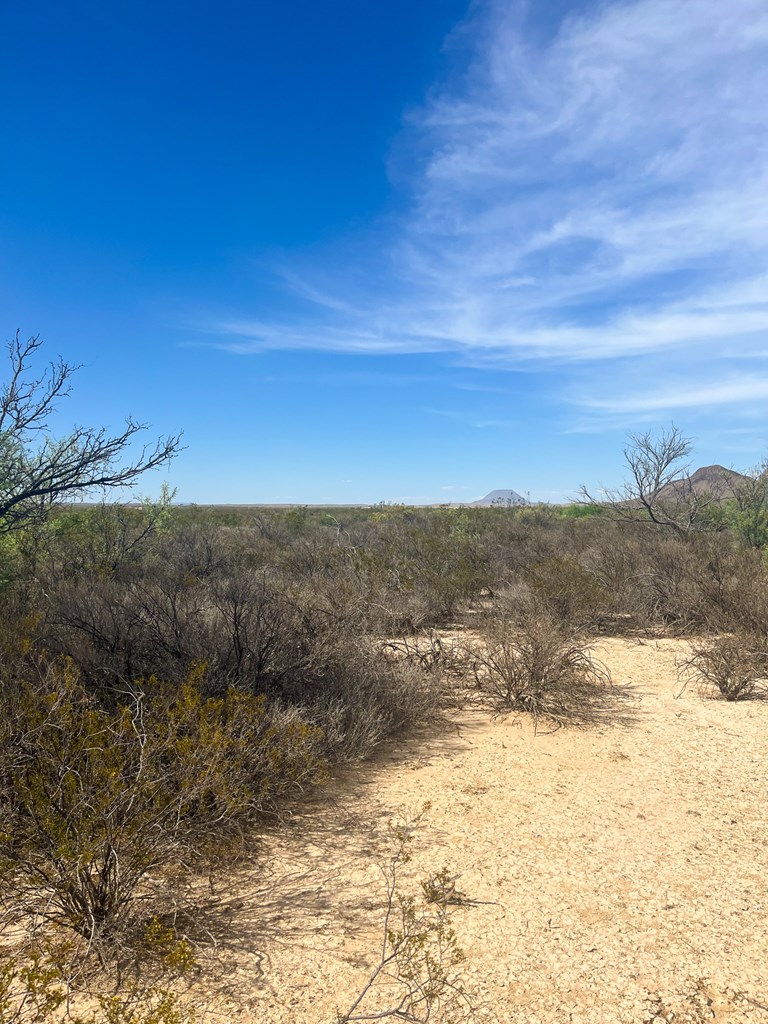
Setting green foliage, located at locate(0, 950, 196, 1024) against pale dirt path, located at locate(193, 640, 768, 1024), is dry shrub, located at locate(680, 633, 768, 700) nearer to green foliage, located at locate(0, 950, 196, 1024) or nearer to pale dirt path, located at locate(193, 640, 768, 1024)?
pale dirt path, located at locate(193, 640, 768, 1024)

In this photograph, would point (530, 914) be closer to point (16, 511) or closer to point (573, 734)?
point (573, 734)

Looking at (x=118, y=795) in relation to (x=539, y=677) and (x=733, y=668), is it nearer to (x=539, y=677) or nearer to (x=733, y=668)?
(x=539, y=677)

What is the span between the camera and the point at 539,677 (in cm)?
695

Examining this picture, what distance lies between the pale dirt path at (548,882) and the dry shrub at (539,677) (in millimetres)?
Result: 775

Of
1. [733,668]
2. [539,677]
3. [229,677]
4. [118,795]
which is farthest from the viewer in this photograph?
[733,668]

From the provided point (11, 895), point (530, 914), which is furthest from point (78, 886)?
point (530, 914)

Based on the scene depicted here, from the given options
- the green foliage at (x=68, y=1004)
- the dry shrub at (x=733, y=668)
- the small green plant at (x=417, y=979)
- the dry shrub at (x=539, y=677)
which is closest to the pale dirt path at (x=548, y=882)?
the small green plant at (x=417, y=979)

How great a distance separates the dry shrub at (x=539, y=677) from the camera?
6789mm

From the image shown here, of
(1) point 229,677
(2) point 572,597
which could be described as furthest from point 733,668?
(1) point 229,677

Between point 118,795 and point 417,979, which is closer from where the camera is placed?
point 417,979

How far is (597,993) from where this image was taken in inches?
108

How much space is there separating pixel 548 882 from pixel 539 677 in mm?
3446

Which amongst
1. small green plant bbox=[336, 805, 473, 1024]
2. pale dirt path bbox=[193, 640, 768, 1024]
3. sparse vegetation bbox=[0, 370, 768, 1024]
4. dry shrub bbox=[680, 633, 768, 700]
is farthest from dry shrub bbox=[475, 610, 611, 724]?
small green plant bbox=[336, 805, 473, 1024]

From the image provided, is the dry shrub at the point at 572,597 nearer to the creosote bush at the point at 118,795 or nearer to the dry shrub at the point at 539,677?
the dry shrub at the point at 539,677
